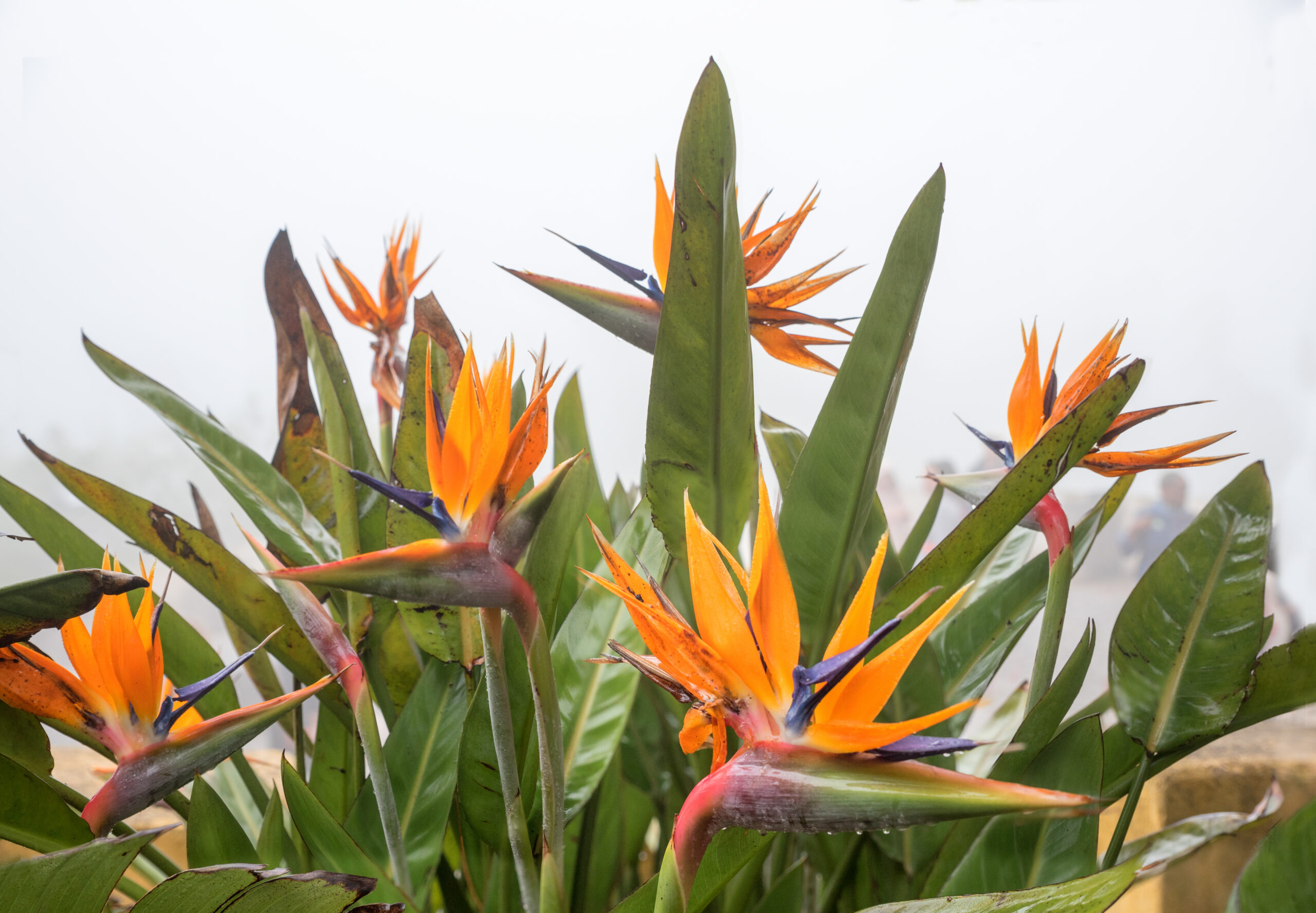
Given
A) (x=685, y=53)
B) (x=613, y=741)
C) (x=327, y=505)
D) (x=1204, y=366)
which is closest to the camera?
(x=613, y=741)

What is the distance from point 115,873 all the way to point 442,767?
17cm

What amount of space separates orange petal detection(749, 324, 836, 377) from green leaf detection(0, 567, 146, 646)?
30 cm

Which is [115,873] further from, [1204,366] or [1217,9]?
[1217,9]

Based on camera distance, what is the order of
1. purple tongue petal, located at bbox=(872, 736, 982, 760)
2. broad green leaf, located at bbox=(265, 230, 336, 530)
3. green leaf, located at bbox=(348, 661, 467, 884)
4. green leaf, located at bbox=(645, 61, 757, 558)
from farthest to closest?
broad green leaf, located at bbox=(265, 230, 336, 530)
green leaf, located at bbox=(348, 661, 467, 884)
green leaf, located at bbox=(645, 61, 757, 558)
purple tongue petal, located at bbox=(872, 736, 982, 760)

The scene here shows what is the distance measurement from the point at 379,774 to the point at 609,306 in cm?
22

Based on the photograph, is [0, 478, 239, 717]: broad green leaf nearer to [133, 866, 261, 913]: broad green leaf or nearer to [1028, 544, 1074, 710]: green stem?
[133, 866, 261, 913]: broad green leaf

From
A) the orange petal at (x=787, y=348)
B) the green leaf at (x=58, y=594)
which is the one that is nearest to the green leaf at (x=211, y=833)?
the green leaf at (x=58, y=594)

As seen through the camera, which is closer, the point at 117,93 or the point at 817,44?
the point at 817,44

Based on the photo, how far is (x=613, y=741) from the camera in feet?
1.22

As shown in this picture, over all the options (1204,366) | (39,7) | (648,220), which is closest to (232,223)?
(39,7)

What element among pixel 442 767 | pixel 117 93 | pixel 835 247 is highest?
pixel 117 93

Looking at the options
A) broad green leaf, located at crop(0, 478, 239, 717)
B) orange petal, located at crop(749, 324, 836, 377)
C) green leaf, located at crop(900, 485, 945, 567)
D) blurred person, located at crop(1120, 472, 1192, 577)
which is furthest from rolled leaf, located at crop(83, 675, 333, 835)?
blurred person, located at crop(1120, 472, 1192, 577)

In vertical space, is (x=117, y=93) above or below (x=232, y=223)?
above

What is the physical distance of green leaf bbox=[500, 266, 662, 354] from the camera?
1.13 ft
